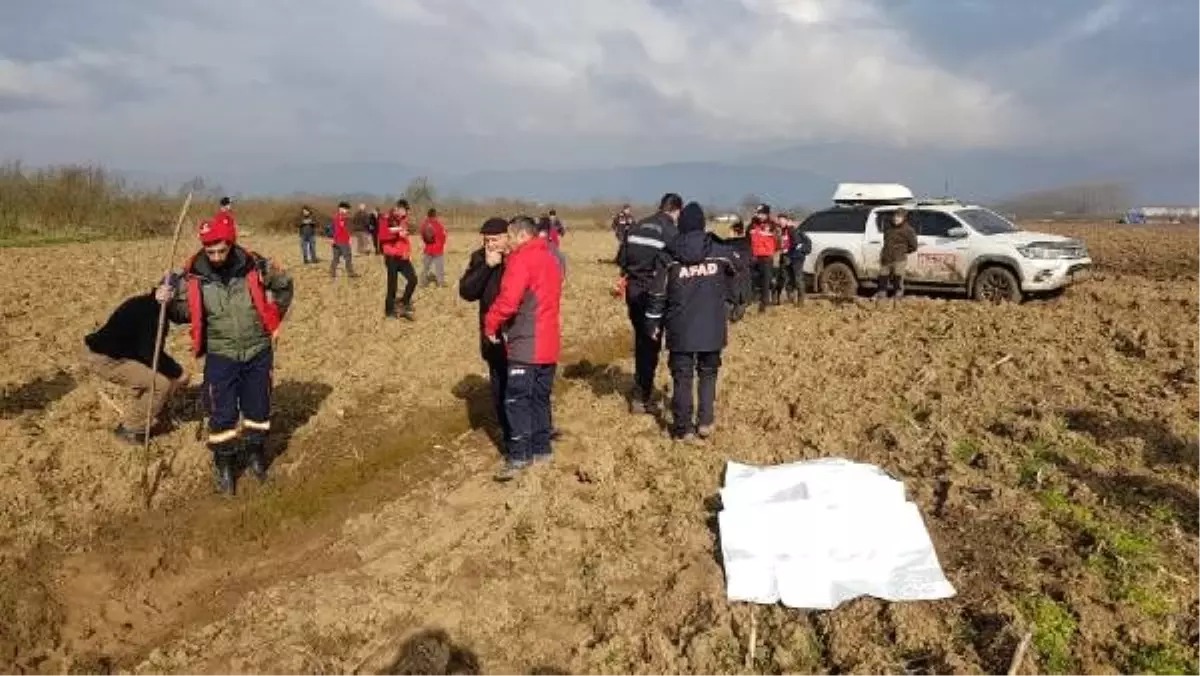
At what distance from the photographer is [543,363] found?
20.7ft

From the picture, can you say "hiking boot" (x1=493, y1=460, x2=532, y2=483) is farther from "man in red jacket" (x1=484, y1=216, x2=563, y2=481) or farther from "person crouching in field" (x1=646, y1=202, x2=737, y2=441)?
"person crouching in field" (x1=646, y1=202, x2=737, y2=441)

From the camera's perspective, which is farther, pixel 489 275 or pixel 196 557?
pixel 489 275

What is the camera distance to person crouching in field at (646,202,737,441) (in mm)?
6945

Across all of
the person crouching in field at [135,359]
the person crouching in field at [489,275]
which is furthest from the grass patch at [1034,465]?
the person crouching in field at [135,359]

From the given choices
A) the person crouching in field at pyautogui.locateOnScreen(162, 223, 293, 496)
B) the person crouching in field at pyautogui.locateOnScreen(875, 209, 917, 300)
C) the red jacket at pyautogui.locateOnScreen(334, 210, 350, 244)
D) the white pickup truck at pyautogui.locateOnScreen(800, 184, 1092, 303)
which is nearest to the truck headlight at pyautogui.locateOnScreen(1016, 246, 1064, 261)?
the white pickup truck at pyautogui.locateOnScreen(800, 184, 1092, 303)

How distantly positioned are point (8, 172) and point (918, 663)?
3815 centimetres

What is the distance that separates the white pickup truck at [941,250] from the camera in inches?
531

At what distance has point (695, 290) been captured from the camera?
697 centimetres

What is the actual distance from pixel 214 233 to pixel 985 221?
1214 cm

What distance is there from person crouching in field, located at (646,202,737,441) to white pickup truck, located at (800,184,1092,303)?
8.11m

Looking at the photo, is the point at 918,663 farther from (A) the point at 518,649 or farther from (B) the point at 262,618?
(B) the point at 262,618

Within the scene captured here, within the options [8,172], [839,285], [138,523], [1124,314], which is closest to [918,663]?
[138,523]

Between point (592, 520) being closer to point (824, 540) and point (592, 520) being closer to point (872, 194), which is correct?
point (824, 540)

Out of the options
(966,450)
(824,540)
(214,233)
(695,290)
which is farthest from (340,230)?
(824,540)
